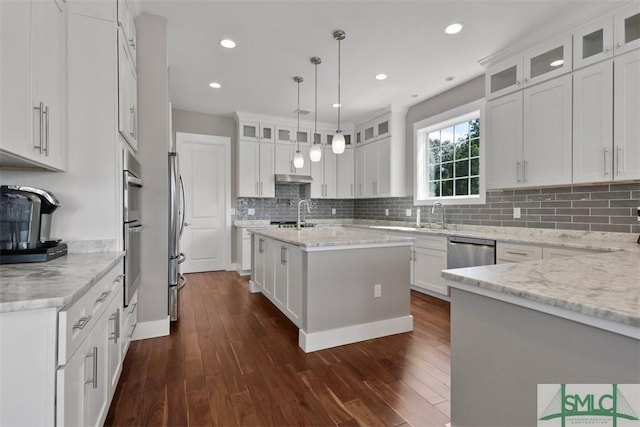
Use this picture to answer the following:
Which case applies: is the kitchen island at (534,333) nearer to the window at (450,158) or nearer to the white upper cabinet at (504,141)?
the white upper cabinet at (504,141)

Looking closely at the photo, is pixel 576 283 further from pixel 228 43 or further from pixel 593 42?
pixel 228 43

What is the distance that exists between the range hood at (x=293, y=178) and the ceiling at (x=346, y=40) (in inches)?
57.2

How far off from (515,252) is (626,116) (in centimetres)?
138

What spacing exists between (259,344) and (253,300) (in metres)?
1.31

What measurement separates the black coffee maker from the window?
423cm

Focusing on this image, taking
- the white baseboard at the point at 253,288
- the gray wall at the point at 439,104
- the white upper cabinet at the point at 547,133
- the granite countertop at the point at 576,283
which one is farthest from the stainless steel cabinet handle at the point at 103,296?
the gray wall at the point at 439,104

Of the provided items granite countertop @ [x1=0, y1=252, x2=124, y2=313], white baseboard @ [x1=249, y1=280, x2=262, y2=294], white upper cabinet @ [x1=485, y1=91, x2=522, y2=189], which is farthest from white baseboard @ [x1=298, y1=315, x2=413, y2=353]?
white upper cabinet @ [x1=485, y1=91, x2=522, y2=189]

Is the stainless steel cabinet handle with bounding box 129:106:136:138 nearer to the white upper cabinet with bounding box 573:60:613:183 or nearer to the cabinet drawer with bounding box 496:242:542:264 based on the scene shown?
the cabinet drawer with bounding box 496:242:542:264

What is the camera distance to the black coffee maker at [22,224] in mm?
1521

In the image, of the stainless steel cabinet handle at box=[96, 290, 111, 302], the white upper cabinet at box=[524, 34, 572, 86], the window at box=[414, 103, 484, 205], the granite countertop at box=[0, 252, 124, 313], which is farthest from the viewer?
the window at box=[414, 103, 484, 205]

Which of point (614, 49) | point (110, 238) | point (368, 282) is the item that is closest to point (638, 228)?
point (614, 49)

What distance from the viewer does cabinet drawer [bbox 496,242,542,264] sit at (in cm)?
281

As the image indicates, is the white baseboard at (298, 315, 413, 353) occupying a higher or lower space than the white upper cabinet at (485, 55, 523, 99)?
lower

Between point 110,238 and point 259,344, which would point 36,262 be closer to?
point 110,238
